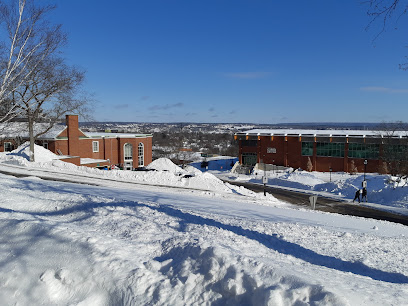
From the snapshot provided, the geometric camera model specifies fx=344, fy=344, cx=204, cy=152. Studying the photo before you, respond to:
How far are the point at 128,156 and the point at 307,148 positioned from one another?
30803 mm

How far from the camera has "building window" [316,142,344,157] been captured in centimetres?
5762

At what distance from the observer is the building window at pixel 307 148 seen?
2368 inches

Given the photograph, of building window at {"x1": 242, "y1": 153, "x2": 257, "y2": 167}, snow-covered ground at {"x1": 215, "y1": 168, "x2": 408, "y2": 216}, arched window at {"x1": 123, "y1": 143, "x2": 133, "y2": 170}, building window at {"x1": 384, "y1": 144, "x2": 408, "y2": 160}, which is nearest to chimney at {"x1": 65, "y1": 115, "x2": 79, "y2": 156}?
arched window at {"x1": 123, "y1": 143, "x2": 133, "y2": 170}

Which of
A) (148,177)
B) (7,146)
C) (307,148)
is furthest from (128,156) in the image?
(148,177)

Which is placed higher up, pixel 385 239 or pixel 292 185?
pixel 385 239

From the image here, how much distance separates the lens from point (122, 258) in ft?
18.6

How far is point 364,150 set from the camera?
5562 centimetres

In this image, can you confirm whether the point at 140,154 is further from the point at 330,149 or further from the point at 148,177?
the point at 148,177

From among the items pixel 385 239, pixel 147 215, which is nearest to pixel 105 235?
pixel 147 215

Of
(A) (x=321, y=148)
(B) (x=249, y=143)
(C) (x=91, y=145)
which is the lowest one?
(A) (x=321, y=148)

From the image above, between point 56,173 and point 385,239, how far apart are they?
1973cm

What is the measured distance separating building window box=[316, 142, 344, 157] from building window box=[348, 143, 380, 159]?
1.57m

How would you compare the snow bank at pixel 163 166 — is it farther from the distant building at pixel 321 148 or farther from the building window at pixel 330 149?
the building window at pixel 330 149

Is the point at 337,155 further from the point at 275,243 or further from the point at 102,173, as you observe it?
the point at 275,243
